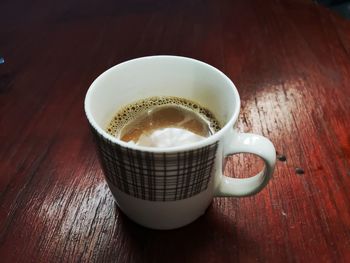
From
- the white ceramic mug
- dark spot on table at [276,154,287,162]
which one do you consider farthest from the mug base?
dark spot on table at [276,154,287,162]

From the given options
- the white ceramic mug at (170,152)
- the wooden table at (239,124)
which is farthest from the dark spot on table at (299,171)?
the white ceramic mug at (170,152)

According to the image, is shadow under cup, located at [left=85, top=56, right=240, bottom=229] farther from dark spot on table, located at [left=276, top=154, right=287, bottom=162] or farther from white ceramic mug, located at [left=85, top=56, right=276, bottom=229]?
dark spot on table, located at [left=276, top=154, right=287, bottom=162]

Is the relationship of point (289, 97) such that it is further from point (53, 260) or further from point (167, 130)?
point (53, 260)

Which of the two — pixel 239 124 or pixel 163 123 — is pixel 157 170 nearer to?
pixel 163 123

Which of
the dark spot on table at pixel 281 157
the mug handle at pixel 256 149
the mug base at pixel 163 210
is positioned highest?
the mug handle at pixel 256 149

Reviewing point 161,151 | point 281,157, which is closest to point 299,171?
point 281,157

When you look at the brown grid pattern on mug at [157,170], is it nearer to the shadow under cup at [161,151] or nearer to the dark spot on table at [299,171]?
the shadow under cup at [161,151]

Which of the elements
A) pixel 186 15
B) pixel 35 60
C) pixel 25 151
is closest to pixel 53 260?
pixel 25 151
